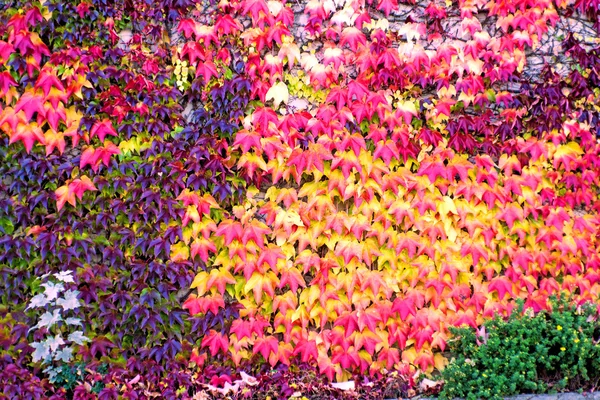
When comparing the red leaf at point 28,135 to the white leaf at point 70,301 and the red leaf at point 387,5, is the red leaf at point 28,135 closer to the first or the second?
the white leaf at point 70,301

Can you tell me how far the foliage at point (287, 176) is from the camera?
370cm

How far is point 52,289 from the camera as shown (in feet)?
11.8

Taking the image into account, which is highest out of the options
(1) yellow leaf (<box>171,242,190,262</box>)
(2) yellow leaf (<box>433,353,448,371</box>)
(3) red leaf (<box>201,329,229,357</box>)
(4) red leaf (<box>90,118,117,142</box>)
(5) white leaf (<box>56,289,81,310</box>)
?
(4) red leaf (<box>90,118,117,142</box>)

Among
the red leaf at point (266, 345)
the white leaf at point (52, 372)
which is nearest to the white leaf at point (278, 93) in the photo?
the red leaf at point (266, 345)

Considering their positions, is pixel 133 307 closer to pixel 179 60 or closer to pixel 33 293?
pixel 33 293

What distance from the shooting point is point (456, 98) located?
3979 mm

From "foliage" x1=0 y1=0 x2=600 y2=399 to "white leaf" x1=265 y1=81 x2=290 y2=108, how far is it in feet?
0.06

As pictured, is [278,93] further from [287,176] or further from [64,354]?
[64,354]

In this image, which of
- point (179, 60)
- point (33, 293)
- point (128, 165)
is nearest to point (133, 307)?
point (33, 293)

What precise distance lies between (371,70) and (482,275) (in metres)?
1.54

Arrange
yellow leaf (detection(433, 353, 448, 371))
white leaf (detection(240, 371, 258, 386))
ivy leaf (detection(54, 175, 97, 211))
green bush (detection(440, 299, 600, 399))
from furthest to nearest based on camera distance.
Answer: yellow leaf (detection(433, 353, 448, 371)), ivy leaf (detection(54, 175, 97, 211)), white leaf (detection(240, 371, 258, 386)), green bush (detection(440, 299, 600, 399))

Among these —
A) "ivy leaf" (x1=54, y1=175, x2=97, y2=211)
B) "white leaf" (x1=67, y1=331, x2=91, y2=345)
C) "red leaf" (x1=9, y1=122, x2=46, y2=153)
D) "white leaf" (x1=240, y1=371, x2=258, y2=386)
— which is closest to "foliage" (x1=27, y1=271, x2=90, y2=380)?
"white leaf" (x1=67, y1=331, x2=91, y2=345)

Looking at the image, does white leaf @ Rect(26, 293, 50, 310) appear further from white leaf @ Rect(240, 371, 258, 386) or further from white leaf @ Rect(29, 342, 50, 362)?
white leaf @ Rect(240, 371, 258, 386)

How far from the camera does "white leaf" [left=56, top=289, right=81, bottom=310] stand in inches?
142
